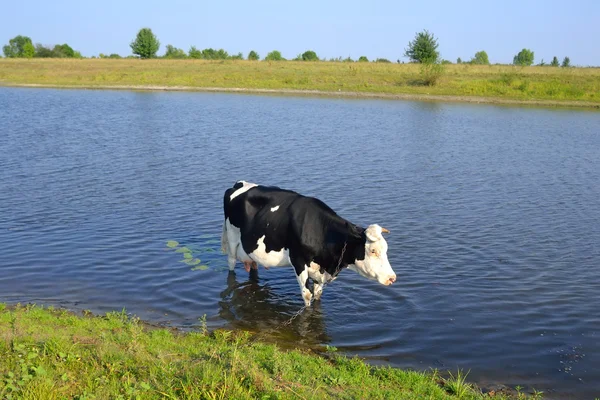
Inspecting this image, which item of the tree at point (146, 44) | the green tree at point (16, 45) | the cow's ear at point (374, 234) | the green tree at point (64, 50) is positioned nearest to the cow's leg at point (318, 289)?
the cow's ear at point (374, 234)

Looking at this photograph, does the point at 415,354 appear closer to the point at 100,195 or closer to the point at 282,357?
the point at 282,357

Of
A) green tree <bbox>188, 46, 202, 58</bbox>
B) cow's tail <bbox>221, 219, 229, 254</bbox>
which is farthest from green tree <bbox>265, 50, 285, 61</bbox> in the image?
cow's tail <bbox>221, 219, 229, 254</bbox>

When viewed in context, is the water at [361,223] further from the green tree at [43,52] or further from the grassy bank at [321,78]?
the green tree at [43,52]

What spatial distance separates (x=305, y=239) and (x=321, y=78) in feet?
171

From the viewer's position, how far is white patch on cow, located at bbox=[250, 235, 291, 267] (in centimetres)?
977

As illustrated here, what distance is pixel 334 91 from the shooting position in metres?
52.5

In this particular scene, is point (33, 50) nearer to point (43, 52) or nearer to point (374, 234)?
point (43, 52)

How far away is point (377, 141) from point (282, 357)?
69.6 feet

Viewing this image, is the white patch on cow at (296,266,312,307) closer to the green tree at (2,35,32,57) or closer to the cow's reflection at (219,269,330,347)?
the cow's reflection at (219,269,330,347)

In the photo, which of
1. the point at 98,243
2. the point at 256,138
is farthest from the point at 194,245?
the point at 256,138

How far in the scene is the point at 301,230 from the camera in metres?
9.45

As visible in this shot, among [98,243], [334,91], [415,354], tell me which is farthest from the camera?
[334,91]

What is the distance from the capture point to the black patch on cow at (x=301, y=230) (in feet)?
30.3

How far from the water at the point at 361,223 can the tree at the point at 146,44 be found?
77.5 metres
